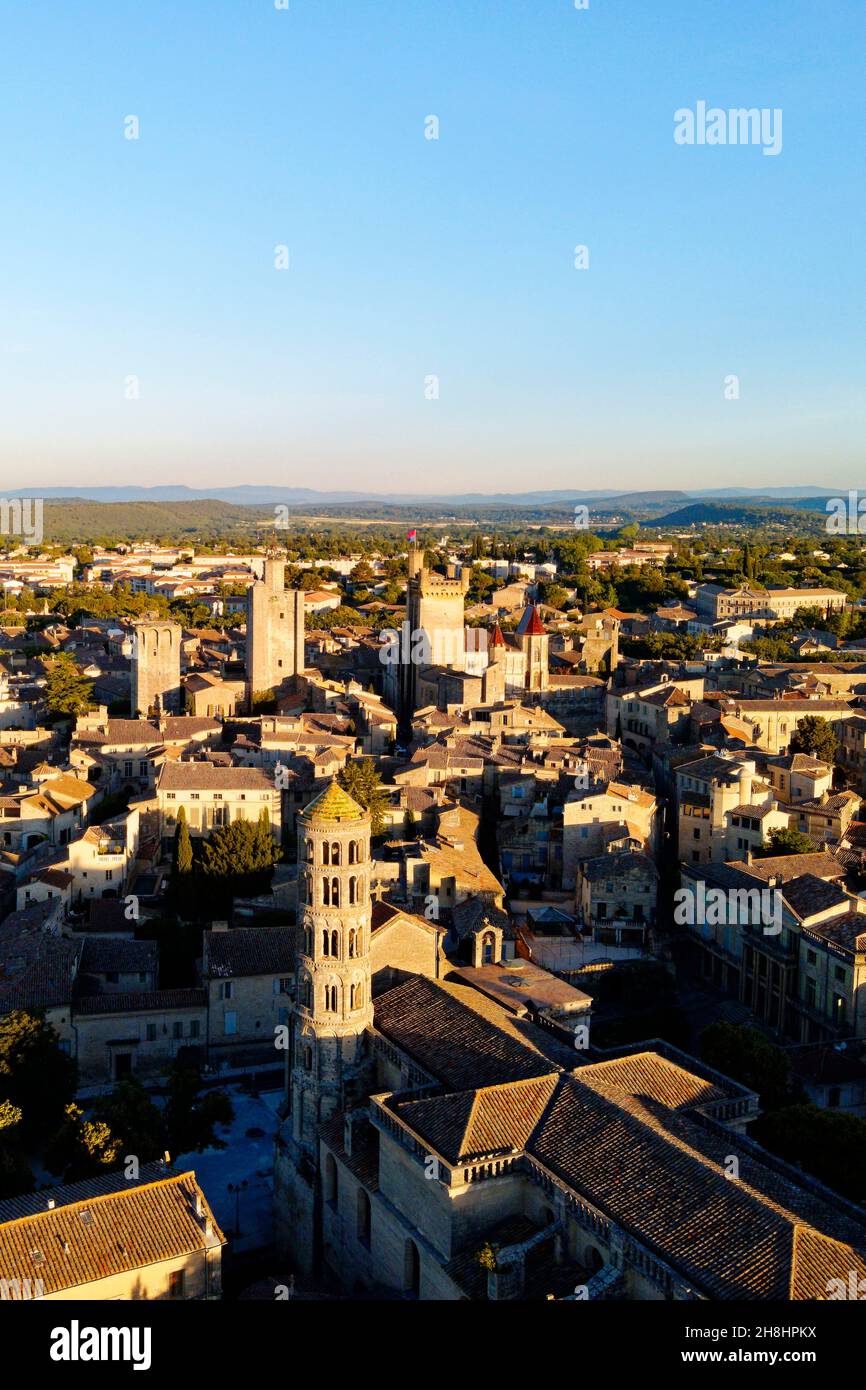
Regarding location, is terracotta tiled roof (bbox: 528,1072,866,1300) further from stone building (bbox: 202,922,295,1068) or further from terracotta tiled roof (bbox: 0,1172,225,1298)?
stone building (bbox: 202,922,295,1068)

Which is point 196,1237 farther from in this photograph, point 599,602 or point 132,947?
point 599,602

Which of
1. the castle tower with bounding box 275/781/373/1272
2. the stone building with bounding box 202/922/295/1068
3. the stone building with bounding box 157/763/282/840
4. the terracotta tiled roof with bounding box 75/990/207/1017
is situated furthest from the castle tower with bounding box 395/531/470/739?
the castle tower with bounding box 275/781/373/1272

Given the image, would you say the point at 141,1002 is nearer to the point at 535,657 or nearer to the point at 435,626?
the point at 535,657

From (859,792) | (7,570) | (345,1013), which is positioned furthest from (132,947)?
(7,570)

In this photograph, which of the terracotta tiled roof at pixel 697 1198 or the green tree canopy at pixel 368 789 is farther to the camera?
the green tree canopy at pixel 368 789

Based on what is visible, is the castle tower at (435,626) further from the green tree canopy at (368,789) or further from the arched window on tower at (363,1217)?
the arched window on tower at (363,1217)

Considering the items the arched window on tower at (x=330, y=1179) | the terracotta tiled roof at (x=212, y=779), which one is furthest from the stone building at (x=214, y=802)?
the arched window on tower at (x=330, y=1179)
